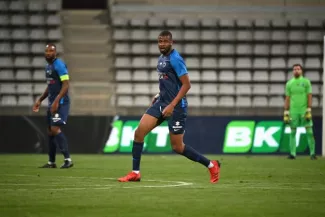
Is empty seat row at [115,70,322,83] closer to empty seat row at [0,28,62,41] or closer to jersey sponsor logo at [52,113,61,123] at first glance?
empty seat row at [0,28,62,41]

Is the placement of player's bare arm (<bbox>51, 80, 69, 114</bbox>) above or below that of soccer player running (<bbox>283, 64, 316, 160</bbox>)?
above

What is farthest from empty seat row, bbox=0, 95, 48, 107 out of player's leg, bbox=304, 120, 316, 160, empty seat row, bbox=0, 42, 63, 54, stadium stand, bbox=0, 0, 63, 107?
player's leg, bbox=304, 120, 316, 160

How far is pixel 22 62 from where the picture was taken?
28.8 m

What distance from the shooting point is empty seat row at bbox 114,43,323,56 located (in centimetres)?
2919

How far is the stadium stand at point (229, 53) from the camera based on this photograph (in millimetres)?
28781

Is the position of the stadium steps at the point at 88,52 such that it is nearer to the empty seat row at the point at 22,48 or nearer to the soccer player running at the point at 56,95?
the empty seat row at the point at 22,48

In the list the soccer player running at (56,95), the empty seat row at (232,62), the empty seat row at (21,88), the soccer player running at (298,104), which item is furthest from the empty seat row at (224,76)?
the soccer player running at (56,95)

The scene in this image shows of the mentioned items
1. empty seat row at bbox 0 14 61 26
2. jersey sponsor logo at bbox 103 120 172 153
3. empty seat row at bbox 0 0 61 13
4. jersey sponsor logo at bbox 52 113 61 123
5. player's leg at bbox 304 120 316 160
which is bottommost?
jersey sponsor logo at bbox 103 120 172 153

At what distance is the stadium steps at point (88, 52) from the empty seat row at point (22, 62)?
34.6 inches

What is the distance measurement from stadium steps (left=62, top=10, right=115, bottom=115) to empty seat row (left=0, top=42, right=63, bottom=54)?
62 centimetres

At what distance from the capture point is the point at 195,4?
2980 centimetres

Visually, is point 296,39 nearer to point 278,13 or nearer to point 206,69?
point 278,13

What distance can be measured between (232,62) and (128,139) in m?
6.35

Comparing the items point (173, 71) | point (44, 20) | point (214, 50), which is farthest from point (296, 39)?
point (173, 71)
